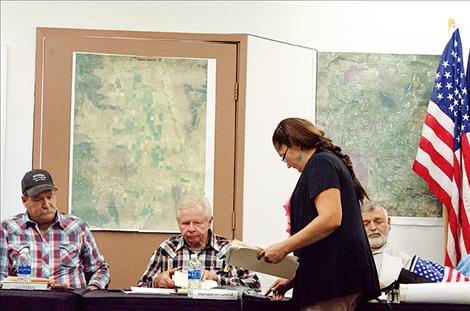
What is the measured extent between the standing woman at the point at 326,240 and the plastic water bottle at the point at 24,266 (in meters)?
1.04

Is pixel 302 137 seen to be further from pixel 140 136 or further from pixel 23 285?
pixel 140 136

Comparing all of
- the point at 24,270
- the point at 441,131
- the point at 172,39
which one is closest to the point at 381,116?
the point at 441,131

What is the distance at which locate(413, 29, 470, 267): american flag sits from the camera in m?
5.69

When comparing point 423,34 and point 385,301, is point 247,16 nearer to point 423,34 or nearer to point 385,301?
point 423,34

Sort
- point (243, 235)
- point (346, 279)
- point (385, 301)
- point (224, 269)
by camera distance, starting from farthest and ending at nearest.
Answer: point (243, 235), point (224, 269), point (385, 301), point (346, 279)

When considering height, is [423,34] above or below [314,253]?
above

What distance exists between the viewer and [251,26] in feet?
19.1

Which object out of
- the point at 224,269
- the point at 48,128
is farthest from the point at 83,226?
the point at 48,128

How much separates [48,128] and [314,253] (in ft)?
8.23

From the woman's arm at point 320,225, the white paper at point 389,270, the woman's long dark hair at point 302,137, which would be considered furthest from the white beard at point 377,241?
the woman's arm at point 320,225

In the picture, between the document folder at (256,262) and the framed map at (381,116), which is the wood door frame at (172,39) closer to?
the framed map at (381,116)

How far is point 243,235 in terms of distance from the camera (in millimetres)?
5730

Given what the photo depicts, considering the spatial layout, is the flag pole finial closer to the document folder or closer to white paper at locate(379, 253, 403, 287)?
white paper at locate(379, 253, 403, 287)

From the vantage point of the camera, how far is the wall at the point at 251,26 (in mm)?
5750
